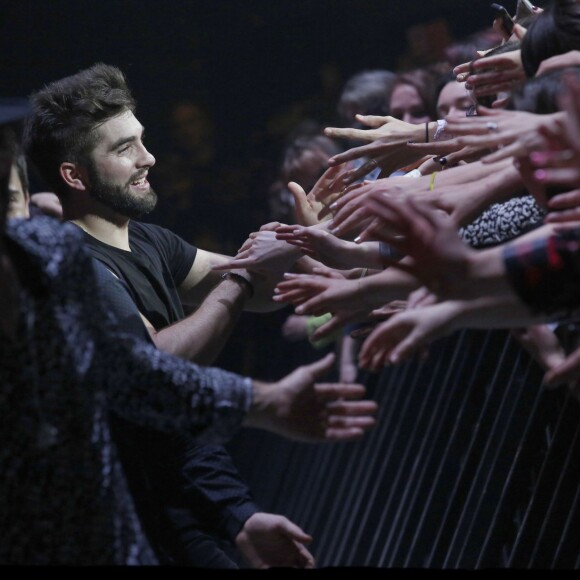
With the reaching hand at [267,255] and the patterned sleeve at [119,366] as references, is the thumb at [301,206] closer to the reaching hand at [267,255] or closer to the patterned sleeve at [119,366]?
the reaching hand at [267,255]

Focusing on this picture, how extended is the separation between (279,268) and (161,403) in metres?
0.82

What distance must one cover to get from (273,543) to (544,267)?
811 mm

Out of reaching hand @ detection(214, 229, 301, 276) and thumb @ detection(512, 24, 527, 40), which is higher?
thumb @ detection(512, 24, 527, 40)

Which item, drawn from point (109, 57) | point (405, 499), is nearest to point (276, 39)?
point (109, 57)

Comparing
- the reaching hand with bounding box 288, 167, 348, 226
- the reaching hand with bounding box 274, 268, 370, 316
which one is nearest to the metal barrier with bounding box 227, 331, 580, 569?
the reaching hand with bounding box 288, 167, 348, 226

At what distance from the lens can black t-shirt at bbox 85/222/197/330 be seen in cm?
221

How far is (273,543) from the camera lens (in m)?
2.03

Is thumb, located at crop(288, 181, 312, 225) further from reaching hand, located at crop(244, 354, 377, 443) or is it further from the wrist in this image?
reaching hand, located at crop(244, 354, 377, 443)

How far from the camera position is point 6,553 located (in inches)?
57.9

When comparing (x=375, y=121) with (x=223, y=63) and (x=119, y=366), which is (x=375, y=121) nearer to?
(x=223, y=63)

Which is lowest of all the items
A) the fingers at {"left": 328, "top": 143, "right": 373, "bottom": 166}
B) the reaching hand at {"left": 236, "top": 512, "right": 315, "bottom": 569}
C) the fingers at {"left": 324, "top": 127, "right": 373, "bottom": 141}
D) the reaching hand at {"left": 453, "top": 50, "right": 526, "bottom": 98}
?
the reaching hand at {"left": 236, "top": 512, "right": 315, "bottom": 569}

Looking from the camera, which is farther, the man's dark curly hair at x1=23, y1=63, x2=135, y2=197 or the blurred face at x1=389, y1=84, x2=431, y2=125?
the blurred face at x1=389, y1=84, x2=431, y2=125

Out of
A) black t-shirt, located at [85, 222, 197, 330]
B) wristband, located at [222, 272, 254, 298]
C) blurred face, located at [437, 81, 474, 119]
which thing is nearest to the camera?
black t-shirt, located at [85, 222, 197, 330]

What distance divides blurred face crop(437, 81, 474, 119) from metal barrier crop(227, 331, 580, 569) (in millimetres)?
600
